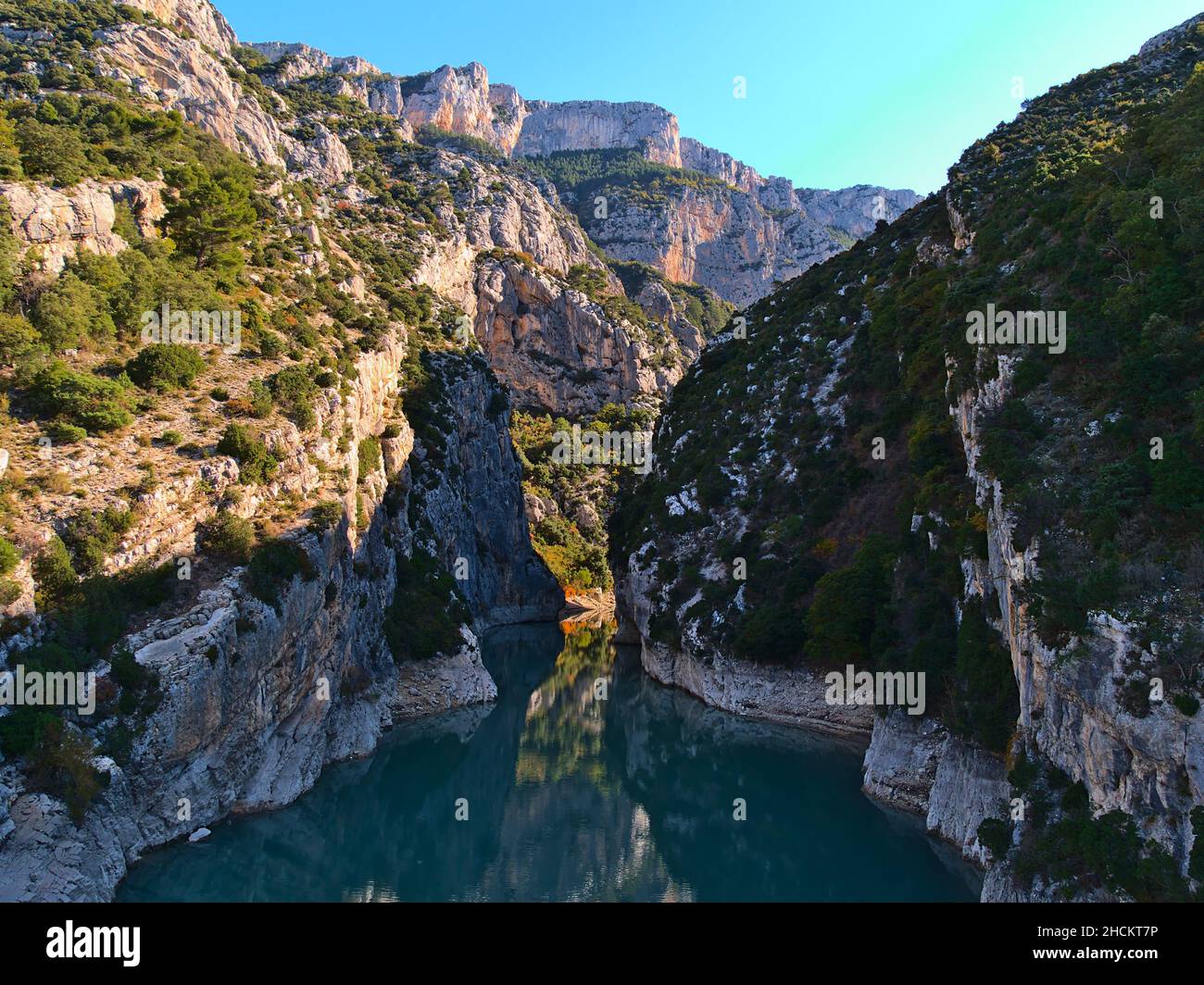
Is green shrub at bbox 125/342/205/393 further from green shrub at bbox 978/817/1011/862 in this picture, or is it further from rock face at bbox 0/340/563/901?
green shrub at bbox 978/817/1011/862

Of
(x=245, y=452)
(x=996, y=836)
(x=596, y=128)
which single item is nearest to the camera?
(x=996, y=836)

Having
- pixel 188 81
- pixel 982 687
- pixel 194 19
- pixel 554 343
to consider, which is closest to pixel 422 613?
pixel 982 687

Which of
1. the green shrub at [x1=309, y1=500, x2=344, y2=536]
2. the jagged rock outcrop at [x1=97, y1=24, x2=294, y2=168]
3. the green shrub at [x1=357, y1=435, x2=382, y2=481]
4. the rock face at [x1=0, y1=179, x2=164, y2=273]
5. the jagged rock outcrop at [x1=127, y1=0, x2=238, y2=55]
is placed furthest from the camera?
the jagged rock outcrop at [x1=127, y1=0, x2=238, y2=55]

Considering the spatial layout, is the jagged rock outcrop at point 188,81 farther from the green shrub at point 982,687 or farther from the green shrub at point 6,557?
the green shrub at point 982,687

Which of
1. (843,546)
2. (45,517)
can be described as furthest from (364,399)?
(843,546)

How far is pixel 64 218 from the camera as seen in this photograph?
29281 millimetres

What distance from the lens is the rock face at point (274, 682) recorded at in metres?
16.8

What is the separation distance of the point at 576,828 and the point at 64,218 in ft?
95.2

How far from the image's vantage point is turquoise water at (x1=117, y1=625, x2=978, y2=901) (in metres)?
20.4

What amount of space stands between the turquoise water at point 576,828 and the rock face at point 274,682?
114 centimetres

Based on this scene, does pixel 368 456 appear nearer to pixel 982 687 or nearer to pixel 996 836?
pixel 982 687

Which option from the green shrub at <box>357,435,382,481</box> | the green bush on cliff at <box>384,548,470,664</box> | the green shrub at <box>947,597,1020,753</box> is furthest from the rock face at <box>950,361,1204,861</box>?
the green shrub at <box>357,435,382,481</box>

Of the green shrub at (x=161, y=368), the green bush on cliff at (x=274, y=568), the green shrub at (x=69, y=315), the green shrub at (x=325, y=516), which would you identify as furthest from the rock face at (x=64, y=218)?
the green bush on cliff at (x=274, y=568)

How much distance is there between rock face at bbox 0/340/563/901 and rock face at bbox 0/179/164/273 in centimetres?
1017
